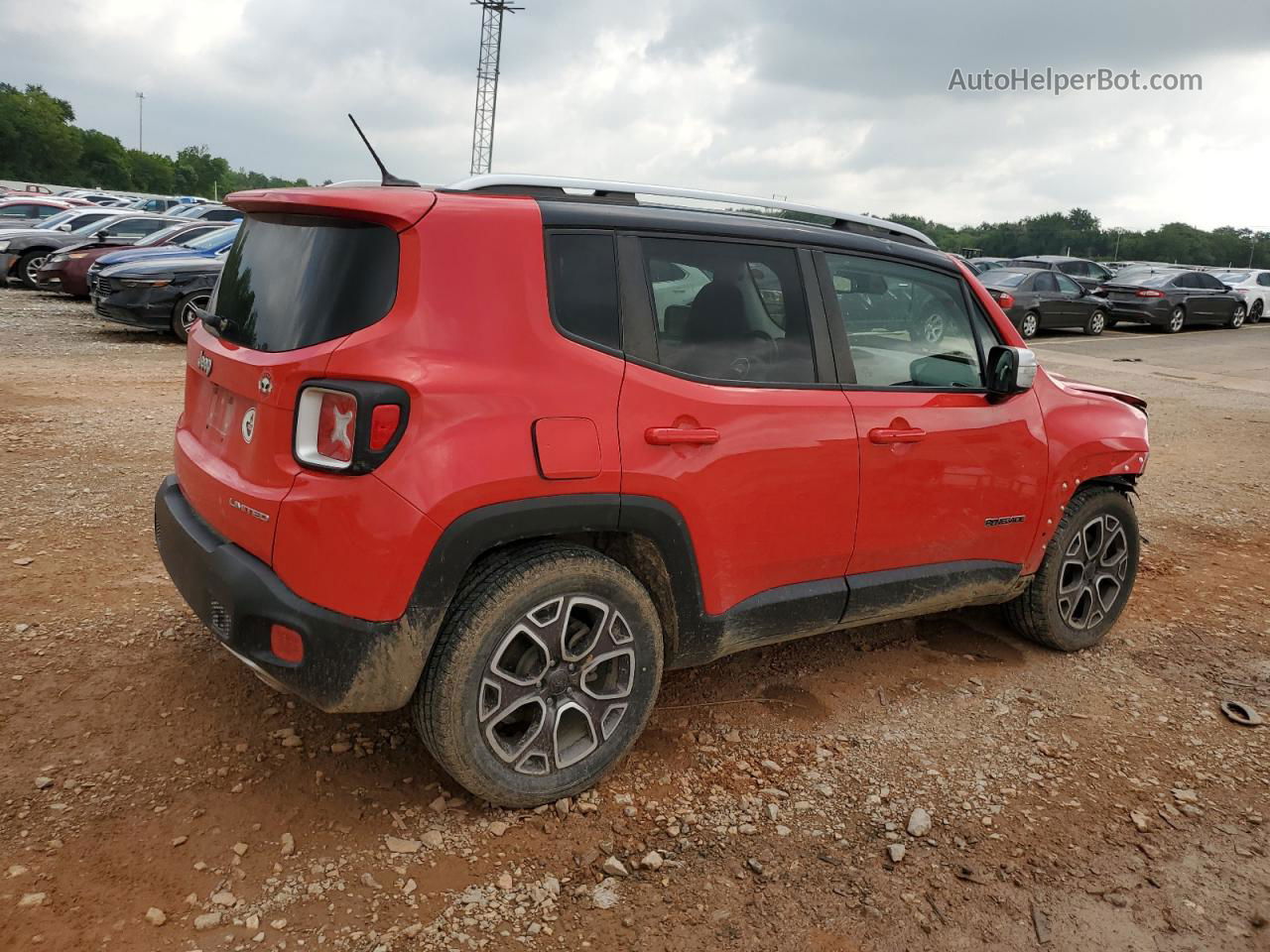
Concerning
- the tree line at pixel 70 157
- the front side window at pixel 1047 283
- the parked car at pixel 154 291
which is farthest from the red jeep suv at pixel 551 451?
the tree line at pixel 70 157

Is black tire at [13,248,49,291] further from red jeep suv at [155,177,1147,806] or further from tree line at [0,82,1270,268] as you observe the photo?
tree line at [0,82,1270,268]

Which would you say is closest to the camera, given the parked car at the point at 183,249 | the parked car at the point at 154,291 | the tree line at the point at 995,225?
the parked car at the point at 154,291

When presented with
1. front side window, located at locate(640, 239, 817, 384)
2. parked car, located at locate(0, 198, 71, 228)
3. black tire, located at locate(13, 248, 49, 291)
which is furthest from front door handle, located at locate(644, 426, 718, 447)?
parked car, located at locate(0, 198, 71, 228)

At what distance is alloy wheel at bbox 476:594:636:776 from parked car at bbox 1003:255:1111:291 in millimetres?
21043

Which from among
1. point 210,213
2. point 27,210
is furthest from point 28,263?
point 27,210

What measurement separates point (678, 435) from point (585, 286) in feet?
1.72

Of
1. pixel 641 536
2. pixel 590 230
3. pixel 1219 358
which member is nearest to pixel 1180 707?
pixel 641 536

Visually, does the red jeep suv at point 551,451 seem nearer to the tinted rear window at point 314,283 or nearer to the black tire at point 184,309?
the tinted rear window at point 314,283

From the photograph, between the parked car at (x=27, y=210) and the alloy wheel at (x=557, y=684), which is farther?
the parked car at (x=27, y=210)

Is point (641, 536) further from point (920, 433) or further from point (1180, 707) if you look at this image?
point (1180, 707)

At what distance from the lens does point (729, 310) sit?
3277 mm

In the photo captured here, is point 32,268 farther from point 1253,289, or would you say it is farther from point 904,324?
point 1253,289

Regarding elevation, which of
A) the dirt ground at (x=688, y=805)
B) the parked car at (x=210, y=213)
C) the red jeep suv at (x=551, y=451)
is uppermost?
the parked car at (x=210, y=213)

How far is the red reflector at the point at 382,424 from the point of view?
8.46 feet
